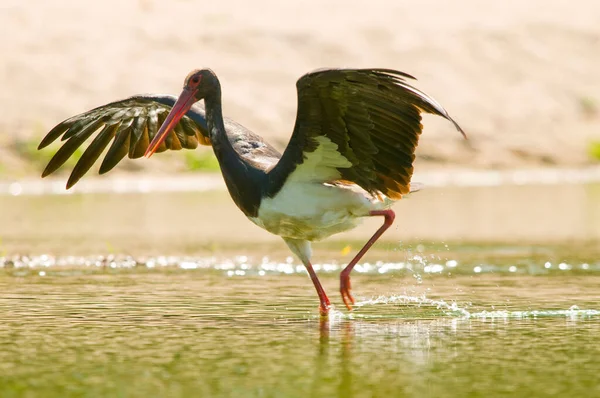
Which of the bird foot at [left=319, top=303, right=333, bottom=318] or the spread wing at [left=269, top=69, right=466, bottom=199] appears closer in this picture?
the spread wing at [left=269, top=69, right=466, bottom=199]

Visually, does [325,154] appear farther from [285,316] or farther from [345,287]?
[285,316]

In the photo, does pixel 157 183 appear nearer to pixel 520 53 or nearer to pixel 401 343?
pixel 520 53

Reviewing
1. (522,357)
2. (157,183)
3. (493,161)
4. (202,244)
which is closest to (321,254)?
(202,244)

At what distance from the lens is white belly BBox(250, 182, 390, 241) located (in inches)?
346

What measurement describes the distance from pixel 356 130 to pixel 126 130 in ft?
9.32

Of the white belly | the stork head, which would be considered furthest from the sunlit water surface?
the stork head

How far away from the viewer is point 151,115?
10742 mm

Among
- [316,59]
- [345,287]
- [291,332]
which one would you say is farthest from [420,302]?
[316,59]

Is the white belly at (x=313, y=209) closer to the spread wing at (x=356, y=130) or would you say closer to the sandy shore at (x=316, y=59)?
the spread wing at (x=356, y=130)

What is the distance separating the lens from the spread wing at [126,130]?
1029 centimetres

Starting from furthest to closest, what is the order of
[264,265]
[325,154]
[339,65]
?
1. [339,65]
2. [264,265]
3. [325,154]

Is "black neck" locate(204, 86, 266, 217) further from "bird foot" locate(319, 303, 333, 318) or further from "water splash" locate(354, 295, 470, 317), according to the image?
"water splash" locate(354, 295, 470, 317)

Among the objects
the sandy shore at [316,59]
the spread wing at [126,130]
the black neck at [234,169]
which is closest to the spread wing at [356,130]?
the black neck at [234,169]

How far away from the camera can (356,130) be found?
27.9 feet
